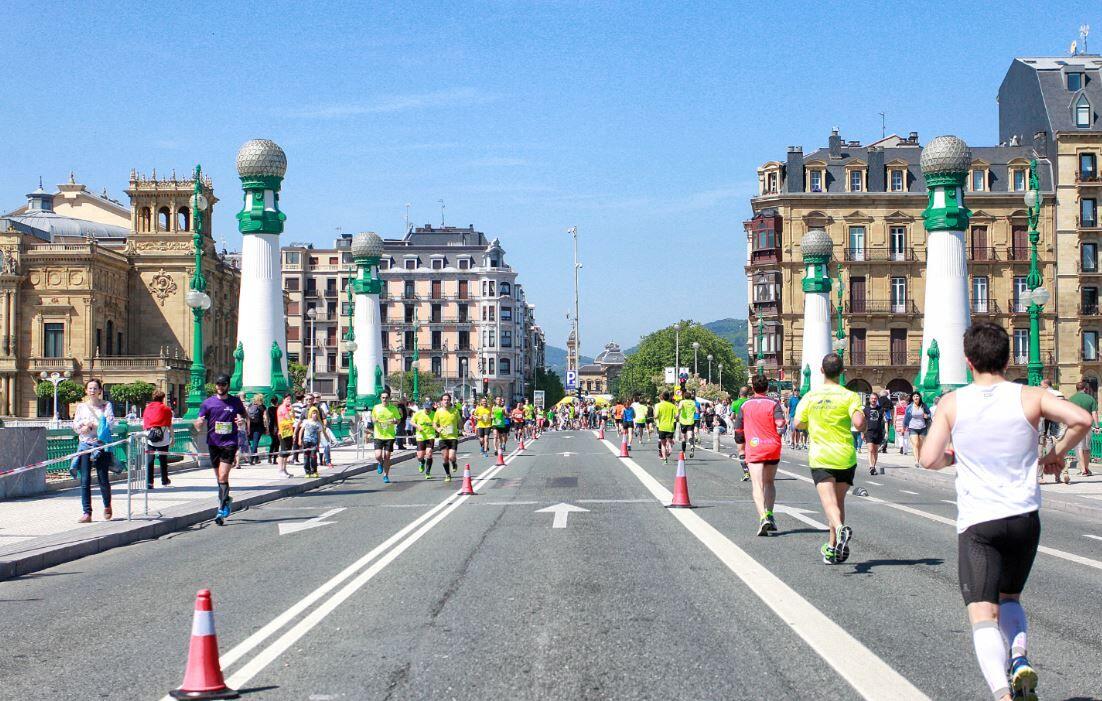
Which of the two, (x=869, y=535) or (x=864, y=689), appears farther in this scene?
(x=869, y=535)

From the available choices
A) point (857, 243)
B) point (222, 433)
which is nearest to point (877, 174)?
point (857, 243)


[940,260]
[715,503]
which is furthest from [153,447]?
[940,260]

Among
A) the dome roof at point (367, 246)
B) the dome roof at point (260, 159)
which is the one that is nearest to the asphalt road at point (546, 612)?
the dome roof at point (260, 159)

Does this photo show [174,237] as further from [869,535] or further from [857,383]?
[869,535]

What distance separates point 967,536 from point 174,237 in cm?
9199

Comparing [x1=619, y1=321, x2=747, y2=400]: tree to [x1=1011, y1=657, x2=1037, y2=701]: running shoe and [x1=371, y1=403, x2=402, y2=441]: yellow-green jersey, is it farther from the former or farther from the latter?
[x1=1011, y1=657, x2=1037, y2=701]: running shoe

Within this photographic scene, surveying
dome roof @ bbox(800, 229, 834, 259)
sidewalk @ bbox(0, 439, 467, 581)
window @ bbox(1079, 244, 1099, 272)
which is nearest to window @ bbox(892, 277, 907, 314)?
window @ bbox(1079, 244, 1099, 272)

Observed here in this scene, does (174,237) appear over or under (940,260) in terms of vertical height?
over

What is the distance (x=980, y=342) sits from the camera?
5.62 metres

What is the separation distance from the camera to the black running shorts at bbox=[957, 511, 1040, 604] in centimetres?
532

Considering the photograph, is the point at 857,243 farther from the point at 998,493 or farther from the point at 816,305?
the point at 998,493

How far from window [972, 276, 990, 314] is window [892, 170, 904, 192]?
741cm

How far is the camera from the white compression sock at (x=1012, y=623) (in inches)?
210

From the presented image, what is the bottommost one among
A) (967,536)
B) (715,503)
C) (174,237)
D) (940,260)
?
(715,503)
